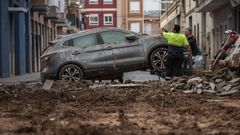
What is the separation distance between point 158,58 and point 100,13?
85097 mm

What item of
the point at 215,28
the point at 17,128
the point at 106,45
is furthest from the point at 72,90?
the point at 215,28

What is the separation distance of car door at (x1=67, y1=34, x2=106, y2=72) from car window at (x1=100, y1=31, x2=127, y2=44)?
271 millimetres

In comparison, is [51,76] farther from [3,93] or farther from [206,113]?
[206,113]

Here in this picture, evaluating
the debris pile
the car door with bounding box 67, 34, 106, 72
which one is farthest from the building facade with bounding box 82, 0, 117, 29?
the debris pile

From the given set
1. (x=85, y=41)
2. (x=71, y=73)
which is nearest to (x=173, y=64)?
(x=85, y=41)

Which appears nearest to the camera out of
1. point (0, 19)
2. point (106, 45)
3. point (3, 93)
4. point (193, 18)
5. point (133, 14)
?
point (3, 93)

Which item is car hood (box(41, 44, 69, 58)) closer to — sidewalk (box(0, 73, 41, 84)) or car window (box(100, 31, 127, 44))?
car window (box(100, 31, 127, 44))

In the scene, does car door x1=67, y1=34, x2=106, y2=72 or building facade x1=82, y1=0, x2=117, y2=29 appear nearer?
car door x1=67, y1=34, x2=106, y2=72

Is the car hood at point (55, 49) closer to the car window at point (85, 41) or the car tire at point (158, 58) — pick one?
the car window at point (85, 41)

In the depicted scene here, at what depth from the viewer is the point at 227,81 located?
14.6 meters

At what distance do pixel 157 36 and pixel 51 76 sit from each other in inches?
128

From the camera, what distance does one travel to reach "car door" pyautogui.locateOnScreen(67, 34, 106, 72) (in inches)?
684

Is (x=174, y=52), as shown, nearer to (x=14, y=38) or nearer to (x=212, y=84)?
(x=212, y=84)

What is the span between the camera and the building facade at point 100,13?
334ft
